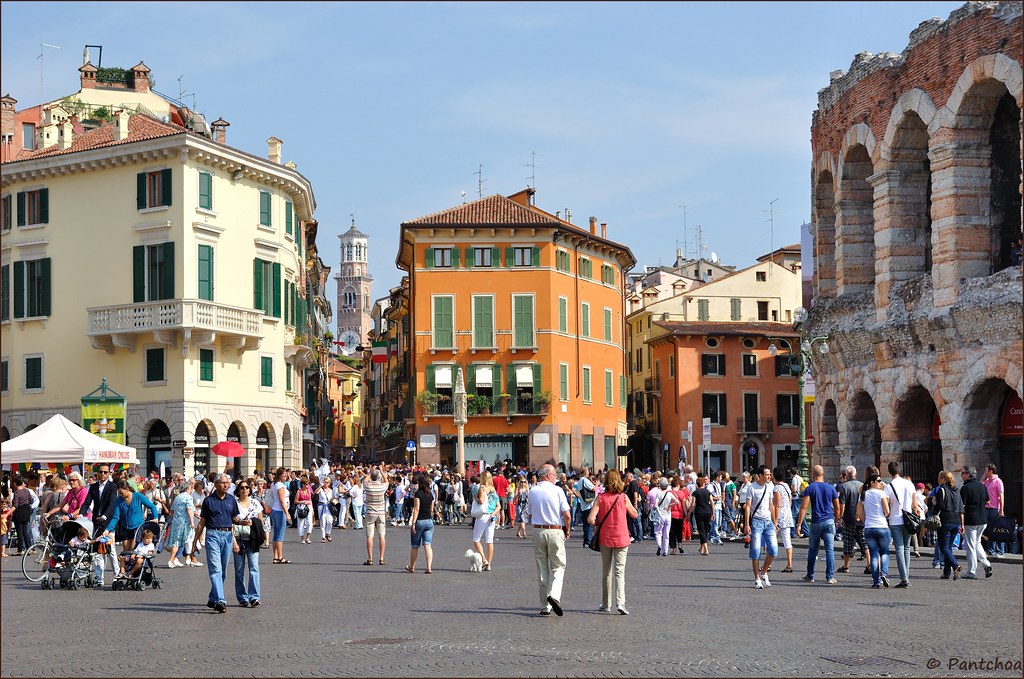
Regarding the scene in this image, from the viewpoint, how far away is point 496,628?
13.6 m

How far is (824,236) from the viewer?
115 feet

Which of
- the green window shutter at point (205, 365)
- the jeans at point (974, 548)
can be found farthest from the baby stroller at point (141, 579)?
the green window shutter at point (205, 365)

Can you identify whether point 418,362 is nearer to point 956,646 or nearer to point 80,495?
point 80,495

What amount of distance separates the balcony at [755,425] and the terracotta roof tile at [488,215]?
680 inches

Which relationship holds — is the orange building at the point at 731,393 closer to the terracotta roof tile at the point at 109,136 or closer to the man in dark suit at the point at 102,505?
the terracotta roof tile at the point at 109,136

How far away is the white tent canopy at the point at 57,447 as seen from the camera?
28.2 m

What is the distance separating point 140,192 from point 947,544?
34.2 m

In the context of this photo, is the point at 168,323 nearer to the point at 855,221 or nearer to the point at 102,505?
the point at 855,221

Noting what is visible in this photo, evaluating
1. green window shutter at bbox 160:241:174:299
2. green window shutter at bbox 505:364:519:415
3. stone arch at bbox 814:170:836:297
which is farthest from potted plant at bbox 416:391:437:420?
stone arch at bbox 814:170:836:297

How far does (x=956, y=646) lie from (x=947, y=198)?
1649 centimetres

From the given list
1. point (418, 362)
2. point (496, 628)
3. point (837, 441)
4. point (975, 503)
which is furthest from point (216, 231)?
point (496, 628)

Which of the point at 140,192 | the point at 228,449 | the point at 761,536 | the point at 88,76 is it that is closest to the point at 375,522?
the point at 761,536

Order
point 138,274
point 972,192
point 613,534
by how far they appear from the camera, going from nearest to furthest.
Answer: point 613,534 < point 972,192 < point 138,274

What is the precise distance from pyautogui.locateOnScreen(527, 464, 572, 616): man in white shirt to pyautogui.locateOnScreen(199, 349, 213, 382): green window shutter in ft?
108
